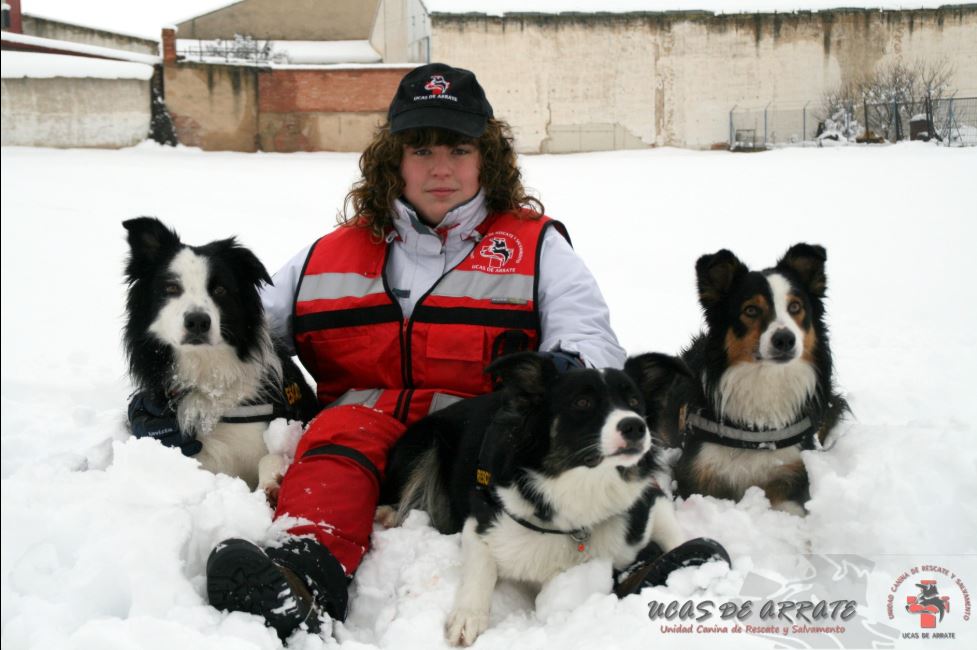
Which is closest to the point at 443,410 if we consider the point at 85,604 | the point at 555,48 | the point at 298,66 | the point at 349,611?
the point at 349,611

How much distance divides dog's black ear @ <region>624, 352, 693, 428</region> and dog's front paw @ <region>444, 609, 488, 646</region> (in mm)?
852

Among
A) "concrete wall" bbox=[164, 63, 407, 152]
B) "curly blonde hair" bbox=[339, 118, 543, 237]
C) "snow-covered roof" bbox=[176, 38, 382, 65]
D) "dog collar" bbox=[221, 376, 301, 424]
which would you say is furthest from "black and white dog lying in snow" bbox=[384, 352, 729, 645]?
"snow-covered roof" bbox=[176, 38, 382, 65]

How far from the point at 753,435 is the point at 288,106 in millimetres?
19721

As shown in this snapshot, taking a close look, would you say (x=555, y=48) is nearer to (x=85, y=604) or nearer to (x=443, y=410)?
(x=443, y=410)

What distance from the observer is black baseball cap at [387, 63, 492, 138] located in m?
3.50

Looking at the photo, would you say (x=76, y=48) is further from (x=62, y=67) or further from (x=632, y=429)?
(x=632, y=429)

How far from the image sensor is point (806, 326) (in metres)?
3.31

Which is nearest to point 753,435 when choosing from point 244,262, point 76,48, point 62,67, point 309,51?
point 244,262

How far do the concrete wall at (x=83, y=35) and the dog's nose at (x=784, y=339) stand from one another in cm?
2667

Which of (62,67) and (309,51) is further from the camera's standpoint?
(309,51)

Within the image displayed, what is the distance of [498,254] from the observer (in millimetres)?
3635

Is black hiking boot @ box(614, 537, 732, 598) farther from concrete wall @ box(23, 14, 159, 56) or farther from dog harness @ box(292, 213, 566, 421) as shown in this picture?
concrete wall @ box(23, 14, 159, 56)

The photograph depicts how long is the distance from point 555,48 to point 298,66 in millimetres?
6946

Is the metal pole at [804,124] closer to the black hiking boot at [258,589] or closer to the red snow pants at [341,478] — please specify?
the red snow pants at [341,478]
